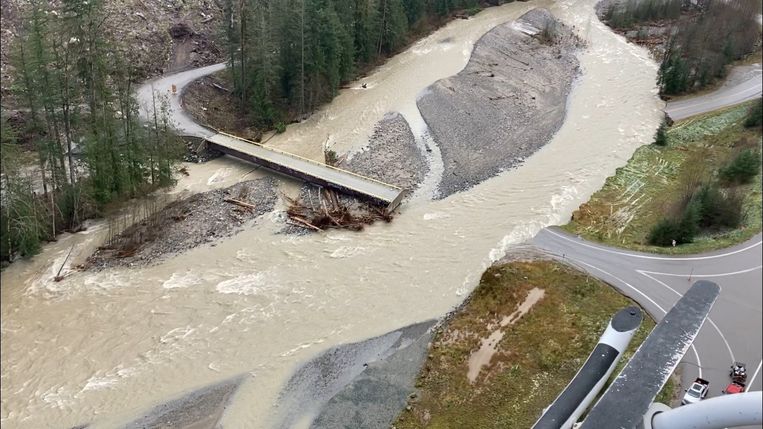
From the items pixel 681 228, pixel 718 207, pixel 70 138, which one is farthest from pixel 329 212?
pixel 718 207

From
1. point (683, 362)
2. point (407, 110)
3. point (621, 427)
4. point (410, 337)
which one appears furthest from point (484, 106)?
point (621, 427)

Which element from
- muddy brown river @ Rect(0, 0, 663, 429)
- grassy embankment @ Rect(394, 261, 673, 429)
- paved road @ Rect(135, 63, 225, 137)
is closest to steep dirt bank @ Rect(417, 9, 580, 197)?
muddy brown river @ Rect(0, 0, 663, 429)

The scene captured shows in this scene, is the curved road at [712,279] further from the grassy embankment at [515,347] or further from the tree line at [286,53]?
the tree line at [286,53]

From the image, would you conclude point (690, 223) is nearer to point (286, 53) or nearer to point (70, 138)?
point (286, 53)

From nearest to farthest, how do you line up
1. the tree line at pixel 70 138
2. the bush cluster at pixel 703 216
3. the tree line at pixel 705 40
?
the bush cluster at pixel 703 216, the tree line at pixel 70 138, the tree line at pixel 705 40

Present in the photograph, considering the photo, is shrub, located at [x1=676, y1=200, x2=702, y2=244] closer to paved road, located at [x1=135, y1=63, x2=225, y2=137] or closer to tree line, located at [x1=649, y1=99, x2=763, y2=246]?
tree line, located at [x1=649, y1=99, x2=763, y2=246]

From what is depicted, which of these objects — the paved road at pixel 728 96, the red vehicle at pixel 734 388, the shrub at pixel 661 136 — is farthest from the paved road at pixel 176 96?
the red vehicle at pixel 734 388
